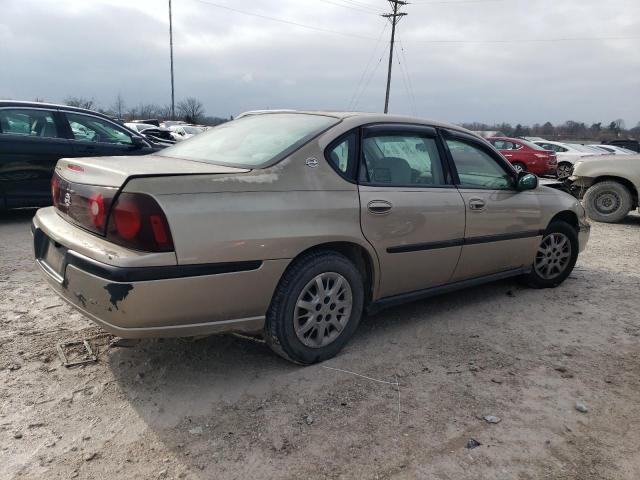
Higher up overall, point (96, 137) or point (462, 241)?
point (96, 137)

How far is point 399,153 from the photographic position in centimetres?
353

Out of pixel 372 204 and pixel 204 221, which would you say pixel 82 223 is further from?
pixel 372 204

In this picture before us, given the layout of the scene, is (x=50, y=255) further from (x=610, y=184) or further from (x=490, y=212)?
(x=610, y=184)

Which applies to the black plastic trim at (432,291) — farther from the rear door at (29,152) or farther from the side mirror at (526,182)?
the rear door at (29,152)

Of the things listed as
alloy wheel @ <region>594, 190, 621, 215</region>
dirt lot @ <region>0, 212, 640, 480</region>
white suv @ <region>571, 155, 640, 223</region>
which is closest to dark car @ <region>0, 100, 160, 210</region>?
dirt lot @ <region>0, 212, 640, 480</region>

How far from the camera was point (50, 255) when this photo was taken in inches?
116

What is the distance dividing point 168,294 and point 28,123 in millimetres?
5453

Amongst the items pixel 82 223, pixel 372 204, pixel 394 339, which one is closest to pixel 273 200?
pixel 372 204

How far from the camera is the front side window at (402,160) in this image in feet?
10.9

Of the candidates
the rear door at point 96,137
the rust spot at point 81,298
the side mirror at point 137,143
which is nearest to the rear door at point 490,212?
the rust spot at point 81,298

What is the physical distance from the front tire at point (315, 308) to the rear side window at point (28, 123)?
17.7ft

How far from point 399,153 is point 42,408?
2.61m

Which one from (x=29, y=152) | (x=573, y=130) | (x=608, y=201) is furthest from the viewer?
(x=573, y=130)

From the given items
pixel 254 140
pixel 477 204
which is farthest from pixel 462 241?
pixel 254 140
